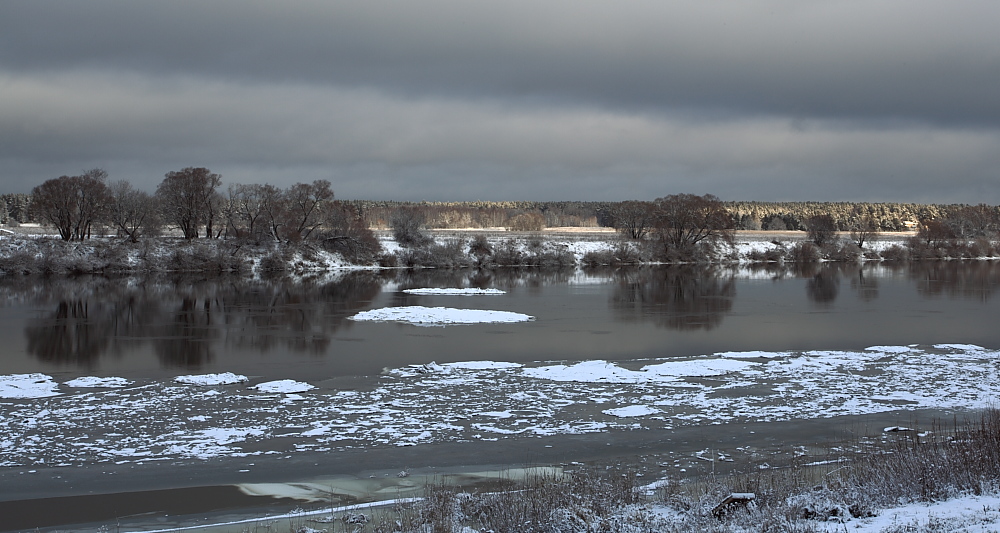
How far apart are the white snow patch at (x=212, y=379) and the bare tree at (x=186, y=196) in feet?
156

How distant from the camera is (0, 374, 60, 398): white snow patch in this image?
45.6 ft

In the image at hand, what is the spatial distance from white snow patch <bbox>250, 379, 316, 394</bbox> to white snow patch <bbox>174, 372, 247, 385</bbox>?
0.75 meters

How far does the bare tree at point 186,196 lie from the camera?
59906mm

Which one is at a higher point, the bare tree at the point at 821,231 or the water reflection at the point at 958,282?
the bare tree at the point at 821,231

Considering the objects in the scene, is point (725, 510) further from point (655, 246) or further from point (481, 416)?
point (655, 246)

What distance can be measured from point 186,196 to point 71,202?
7741 mm

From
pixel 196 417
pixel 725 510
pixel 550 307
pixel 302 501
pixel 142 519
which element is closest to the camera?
pixel 725 510

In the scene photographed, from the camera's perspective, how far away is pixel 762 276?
177ft

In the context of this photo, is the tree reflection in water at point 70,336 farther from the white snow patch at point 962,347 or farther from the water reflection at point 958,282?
the water reflection at point 958,282

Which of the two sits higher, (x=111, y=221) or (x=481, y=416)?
(x=111, y=221)

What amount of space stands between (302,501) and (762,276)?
49.4 m

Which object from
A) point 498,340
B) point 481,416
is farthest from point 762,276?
point 481,416

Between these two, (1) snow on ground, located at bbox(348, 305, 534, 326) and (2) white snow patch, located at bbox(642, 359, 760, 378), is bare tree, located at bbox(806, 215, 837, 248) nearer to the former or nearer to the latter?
(1) snow on ground, located at bbox(348, 305, 534, 326)

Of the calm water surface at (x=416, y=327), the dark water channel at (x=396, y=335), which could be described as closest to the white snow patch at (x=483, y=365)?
the dark water channel at (x=396, y=335)
